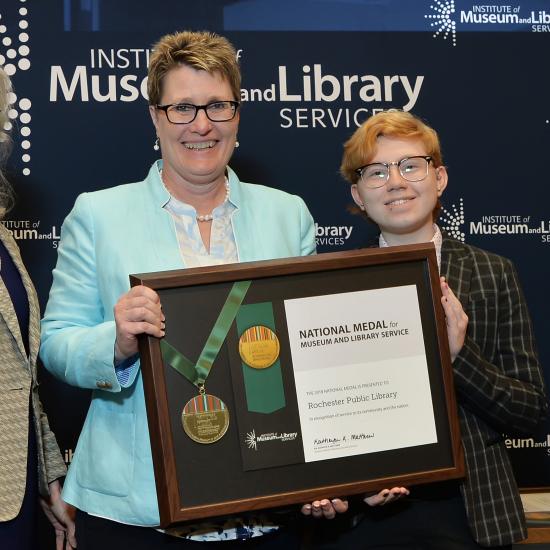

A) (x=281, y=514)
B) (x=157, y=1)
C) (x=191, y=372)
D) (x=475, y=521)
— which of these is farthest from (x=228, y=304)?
(x=157, y=1)

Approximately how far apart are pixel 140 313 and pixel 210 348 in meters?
0.16

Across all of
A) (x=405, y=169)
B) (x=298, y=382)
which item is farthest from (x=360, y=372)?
(x=405, y=169)

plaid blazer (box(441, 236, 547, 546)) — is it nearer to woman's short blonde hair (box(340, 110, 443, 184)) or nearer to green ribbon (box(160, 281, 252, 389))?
woman's short blonde hair (box(340, 110, 443, 184))

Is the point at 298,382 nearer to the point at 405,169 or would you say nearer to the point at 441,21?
the point at 405,169

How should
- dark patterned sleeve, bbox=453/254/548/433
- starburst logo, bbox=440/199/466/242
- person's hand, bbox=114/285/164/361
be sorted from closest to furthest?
person's hand, bbox=114/285/164/361, dark patterned sleeve, bbox=453/254/548/433, starburst logo, bbox=440/199/466/242

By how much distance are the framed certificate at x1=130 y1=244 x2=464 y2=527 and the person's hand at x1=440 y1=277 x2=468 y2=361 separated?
31mm

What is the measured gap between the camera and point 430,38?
3123 mm

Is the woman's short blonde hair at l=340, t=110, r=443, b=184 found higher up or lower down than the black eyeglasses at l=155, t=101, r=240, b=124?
lower down

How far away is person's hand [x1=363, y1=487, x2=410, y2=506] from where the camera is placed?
1689 mm

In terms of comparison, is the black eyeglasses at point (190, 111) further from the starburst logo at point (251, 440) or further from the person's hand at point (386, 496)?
the person's hand at point (386, 496)

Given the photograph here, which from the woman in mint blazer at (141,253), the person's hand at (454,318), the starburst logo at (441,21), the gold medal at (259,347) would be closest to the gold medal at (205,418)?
the gold medal at (259,347)

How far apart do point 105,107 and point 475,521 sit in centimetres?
198

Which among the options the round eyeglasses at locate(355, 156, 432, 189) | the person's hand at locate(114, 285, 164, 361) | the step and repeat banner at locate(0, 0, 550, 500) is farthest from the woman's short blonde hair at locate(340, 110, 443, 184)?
the step and repeat banner at locate(0, 0, 550, 500)

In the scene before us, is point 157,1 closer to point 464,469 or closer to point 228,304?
point 228,304
